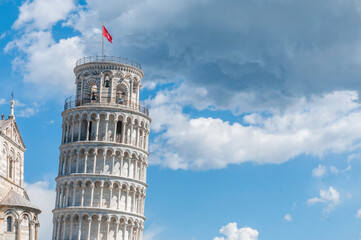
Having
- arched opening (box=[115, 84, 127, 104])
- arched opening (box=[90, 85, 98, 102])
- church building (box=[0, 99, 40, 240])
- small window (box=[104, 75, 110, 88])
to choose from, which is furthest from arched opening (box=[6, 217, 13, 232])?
small window (box=[104, 75, 110, 88])

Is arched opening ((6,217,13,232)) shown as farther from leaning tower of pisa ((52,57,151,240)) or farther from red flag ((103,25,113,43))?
red flag ((103,25,113,43))

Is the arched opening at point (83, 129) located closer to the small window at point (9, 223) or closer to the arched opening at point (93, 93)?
the arched opening at point (93, 93)

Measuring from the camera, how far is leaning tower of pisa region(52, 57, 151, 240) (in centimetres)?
10169

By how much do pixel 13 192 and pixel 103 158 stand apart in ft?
72.6

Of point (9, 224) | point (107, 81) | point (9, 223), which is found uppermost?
point (107, 81)

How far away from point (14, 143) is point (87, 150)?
58.6ft

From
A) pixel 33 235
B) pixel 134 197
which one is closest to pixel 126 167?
pixel 134 197

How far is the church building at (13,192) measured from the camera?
79562mm

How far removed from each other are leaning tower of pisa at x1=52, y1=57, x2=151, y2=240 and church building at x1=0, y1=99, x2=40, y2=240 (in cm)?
1273

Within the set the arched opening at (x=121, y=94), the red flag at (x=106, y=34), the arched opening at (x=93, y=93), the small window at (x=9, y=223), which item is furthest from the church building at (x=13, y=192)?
the red flag at (x=106, y=34)

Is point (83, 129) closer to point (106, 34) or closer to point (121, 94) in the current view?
point (121, 94)

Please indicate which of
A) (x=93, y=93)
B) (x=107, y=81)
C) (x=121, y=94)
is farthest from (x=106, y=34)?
(x=121, y=94)

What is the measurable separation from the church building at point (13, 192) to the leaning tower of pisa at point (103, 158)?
1273cm

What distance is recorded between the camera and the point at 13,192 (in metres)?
82.9
